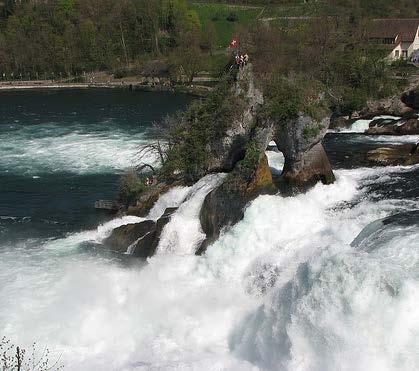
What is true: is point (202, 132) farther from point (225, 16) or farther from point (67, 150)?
point (225, 16)

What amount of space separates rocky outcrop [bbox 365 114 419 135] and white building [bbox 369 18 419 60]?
3496 centimetres

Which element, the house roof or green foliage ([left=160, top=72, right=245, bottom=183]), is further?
the house roof

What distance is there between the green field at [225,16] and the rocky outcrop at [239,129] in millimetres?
87782

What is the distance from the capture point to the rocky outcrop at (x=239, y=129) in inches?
1209

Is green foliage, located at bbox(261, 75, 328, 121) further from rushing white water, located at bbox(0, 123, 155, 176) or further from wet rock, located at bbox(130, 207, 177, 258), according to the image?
rushing white water, located at bbox(0, 123, 155, 176)

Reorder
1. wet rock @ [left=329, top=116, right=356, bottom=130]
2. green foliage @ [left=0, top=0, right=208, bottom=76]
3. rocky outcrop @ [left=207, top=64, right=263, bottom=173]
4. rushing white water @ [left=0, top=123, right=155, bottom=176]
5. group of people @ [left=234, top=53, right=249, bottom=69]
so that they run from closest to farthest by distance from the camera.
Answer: rocky outcrop @ [left=207, top=64, right=263, bottom=173], group of people @ [left=234, top=53, right=249, bottom=69], rushing white water @ [left=0, top=123, right=155, bottom=176], wet rock @ [left=329, top=116, right=356, bottom=130], green foliage @ [left=0, top=0, right=208, bottom=76]

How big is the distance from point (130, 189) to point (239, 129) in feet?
27.1

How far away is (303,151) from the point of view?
94.0 ft

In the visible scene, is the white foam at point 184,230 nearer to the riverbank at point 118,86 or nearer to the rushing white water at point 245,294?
the rushing white water at point 245,294

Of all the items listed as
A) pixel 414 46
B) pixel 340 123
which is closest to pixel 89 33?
pixel 414 46

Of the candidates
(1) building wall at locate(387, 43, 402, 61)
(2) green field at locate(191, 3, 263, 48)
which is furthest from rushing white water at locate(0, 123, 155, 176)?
(2) green field at locate(191, 3, 263, 48)

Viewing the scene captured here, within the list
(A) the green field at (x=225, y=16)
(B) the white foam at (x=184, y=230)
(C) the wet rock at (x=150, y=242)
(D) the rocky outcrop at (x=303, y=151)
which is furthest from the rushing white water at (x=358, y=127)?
(A) the green field at (x=225, y=16)

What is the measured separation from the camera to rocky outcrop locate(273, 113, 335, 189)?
1105 inches

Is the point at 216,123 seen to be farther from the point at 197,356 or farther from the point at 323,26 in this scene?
the point at 323,26
